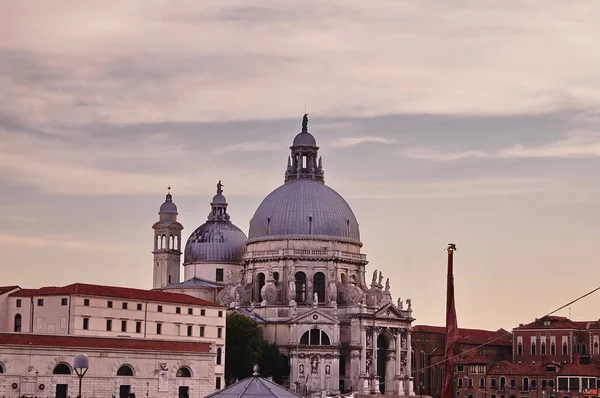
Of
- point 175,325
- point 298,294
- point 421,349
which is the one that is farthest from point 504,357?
point 175,325

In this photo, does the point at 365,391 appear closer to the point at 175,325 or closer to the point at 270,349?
the point at 270,349

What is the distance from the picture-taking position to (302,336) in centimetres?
10112

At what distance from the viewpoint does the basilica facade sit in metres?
101

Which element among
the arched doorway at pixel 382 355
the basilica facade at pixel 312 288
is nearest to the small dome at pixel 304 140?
the basilica facade at pixel 312 288

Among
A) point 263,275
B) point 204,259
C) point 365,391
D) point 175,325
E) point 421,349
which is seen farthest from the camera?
point 421,349

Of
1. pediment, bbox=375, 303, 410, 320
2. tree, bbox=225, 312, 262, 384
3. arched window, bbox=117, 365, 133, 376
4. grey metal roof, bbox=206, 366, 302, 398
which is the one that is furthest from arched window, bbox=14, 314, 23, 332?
grey metal roof, bbox=206, 366, 302, 398

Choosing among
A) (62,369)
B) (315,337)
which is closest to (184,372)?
(62,369)

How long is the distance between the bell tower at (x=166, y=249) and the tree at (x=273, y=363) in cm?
1828

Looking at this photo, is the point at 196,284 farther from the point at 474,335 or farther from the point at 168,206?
Answer: the point at 474,335

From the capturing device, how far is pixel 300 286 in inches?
4156

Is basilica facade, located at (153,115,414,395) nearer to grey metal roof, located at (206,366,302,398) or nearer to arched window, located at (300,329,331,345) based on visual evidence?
arched window, located at (300,329,331,345)

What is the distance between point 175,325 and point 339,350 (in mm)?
18968

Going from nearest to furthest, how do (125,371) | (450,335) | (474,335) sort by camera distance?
(450,335) → (125,371) → (474,335)

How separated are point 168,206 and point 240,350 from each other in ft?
86.1
